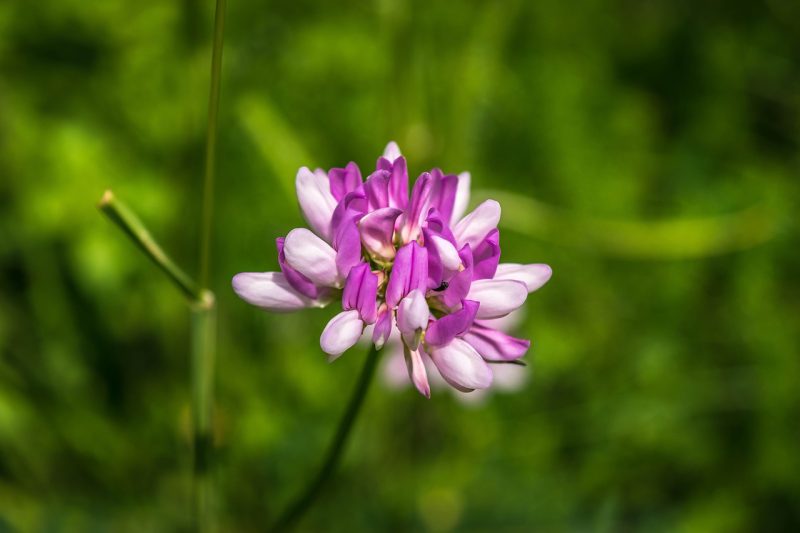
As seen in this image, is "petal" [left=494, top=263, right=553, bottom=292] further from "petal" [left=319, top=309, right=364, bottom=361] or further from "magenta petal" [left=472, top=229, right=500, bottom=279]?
"petal" [left=319, top=309, right=364, bottom=361]

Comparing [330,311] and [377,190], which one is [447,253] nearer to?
[377,190]

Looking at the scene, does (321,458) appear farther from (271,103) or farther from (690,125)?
(690,125)

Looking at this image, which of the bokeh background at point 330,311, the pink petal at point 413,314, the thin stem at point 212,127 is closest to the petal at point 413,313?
the pink petal at point 413,314

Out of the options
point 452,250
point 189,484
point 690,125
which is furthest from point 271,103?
point 452,250

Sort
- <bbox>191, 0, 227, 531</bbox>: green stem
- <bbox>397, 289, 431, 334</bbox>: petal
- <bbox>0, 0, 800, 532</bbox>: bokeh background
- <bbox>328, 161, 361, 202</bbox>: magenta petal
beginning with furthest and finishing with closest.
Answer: <bbox>0, 0, 800, 532</bbox>: bokeh background < <bbox>191, 0, 227, 531</bbox>: green stem < <bbox>328, 161, 361, 202</bbox>: magenta petal < <bbox>397, 289, 431, 334</bbox>: petal

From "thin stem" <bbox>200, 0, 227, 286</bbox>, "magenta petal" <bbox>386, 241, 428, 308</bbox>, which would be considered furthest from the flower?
"thin stem" <bbox>200, 0, 227, 286</bbox>

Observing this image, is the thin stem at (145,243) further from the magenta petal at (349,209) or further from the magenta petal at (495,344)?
the magenta petal at (495,344)

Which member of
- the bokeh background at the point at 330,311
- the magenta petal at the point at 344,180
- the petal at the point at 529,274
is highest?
the bokeh background at the point at 330,311
